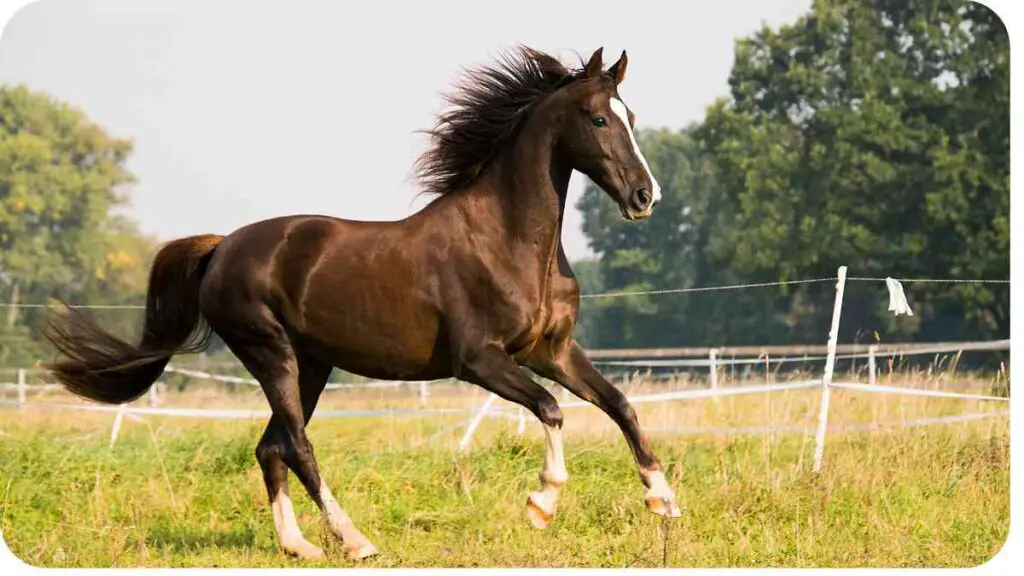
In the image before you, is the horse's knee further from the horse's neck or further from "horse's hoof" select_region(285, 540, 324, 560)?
"horse's hoof" select_region(285, 540, 324, 560)

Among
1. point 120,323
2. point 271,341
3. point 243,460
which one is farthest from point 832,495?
point 120,323

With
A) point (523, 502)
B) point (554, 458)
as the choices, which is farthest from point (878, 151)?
point (554, 458)

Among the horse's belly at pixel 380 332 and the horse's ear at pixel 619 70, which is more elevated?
the horse's ear at pixel 619 70

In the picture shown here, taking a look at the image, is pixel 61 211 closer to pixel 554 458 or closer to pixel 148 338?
pixel 148 338

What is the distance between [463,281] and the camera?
19.0ft

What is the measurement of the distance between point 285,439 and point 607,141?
7.20ft

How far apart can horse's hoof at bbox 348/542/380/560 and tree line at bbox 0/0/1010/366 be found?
23377 mm

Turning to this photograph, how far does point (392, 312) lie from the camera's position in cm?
589

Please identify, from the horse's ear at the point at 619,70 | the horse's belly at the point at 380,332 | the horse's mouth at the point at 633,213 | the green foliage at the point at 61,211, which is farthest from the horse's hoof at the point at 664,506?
the green foliage at the point at 61,211

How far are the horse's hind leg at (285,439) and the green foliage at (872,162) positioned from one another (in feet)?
90.4

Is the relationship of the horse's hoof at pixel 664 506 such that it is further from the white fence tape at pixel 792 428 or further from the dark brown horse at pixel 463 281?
the white fence tape at pixel 792 428

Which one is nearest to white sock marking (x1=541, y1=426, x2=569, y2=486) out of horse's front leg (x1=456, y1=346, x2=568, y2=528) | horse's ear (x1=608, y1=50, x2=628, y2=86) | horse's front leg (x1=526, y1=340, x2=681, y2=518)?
horse's front leg (x1=456, y1=346, x2=568, y2=528)

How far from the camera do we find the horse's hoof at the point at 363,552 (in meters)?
5.75

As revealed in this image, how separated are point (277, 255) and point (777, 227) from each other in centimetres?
3008
